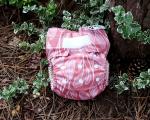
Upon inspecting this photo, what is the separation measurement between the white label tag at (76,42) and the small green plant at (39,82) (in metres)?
0.23

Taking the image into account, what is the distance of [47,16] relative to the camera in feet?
8.09

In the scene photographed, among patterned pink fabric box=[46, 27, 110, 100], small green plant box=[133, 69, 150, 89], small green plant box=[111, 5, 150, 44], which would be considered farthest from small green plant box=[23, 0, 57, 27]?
small green plant box=[133, 69, 150, 89]

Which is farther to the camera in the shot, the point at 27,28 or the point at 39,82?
the point at 27,28

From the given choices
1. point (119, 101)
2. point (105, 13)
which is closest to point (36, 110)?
point (119, 101)

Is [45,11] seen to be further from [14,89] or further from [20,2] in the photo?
[14,89]

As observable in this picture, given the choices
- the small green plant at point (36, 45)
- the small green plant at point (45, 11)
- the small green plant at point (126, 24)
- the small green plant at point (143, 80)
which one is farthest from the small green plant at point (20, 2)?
the small green plant at point (143, 80)

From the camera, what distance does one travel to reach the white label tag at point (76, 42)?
220 centimetres

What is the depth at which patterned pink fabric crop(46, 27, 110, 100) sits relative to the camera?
85.0 inches

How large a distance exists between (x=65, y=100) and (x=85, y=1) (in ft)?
2.08

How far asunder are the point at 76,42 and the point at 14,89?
1.42 feet

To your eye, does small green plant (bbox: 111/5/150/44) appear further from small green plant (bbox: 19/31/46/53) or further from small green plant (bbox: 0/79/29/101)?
small green plant (bbox: 0/79/29/101)

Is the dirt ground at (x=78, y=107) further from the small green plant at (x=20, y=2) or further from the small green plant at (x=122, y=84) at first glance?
the small green plant at (x=20, y=2)

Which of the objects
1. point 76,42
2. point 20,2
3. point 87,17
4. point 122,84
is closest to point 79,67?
point 76,42

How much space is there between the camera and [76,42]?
86.9 inches
